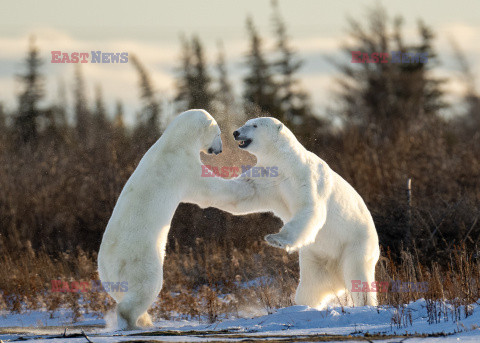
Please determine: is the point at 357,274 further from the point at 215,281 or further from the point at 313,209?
the point at 215,281

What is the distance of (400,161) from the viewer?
44.3 ft

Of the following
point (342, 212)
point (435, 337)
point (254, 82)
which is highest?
point (254, 82)

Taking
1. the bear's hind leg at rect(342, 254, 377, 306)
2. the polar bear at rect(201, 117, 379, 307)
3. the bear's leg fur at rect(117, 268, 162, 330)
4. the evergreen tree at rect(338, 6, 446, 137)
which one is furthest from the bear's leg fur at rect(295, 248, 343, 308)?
the evergreen tree at rect(338, 6, 446, 137)

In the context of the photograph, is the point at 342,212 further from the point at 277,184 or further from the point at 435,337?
the point at 435,337

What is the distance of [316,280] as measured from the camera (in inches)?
241

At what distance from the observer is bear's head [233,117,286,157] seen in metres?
5.72

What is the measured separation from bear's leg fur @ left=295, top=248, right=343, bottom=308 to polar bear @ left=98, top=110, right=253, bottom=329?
93cm

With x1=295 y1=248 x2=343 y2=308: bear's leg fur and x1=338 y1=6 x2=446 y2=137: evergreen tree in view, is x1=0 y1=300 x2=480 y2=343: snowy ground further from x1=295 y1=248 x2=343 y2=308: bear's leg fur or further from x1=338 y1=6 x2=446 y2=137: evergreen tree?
x1=338 y1=6 x2=446 y2=137: evergreen tree

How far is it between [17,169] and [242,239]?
4.80 metres

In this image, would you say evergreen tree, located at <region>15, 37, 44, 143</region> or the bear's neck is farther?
evergreen tree, located at <region>15, 37, 44, 143</region>

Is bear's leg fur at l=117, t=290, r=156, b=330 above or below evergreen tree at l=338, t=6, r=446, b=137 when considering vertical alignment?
below

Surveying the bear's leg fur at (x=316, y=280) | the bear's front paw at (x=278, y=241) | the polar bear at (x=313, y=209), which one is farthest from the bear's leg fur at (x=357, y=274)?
the bear's front paw at (x=278, y=241)

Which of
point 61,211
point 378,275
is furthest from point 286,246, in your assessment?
point 61,211

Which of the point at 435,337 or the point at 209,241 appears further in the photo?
the point at 209,241
